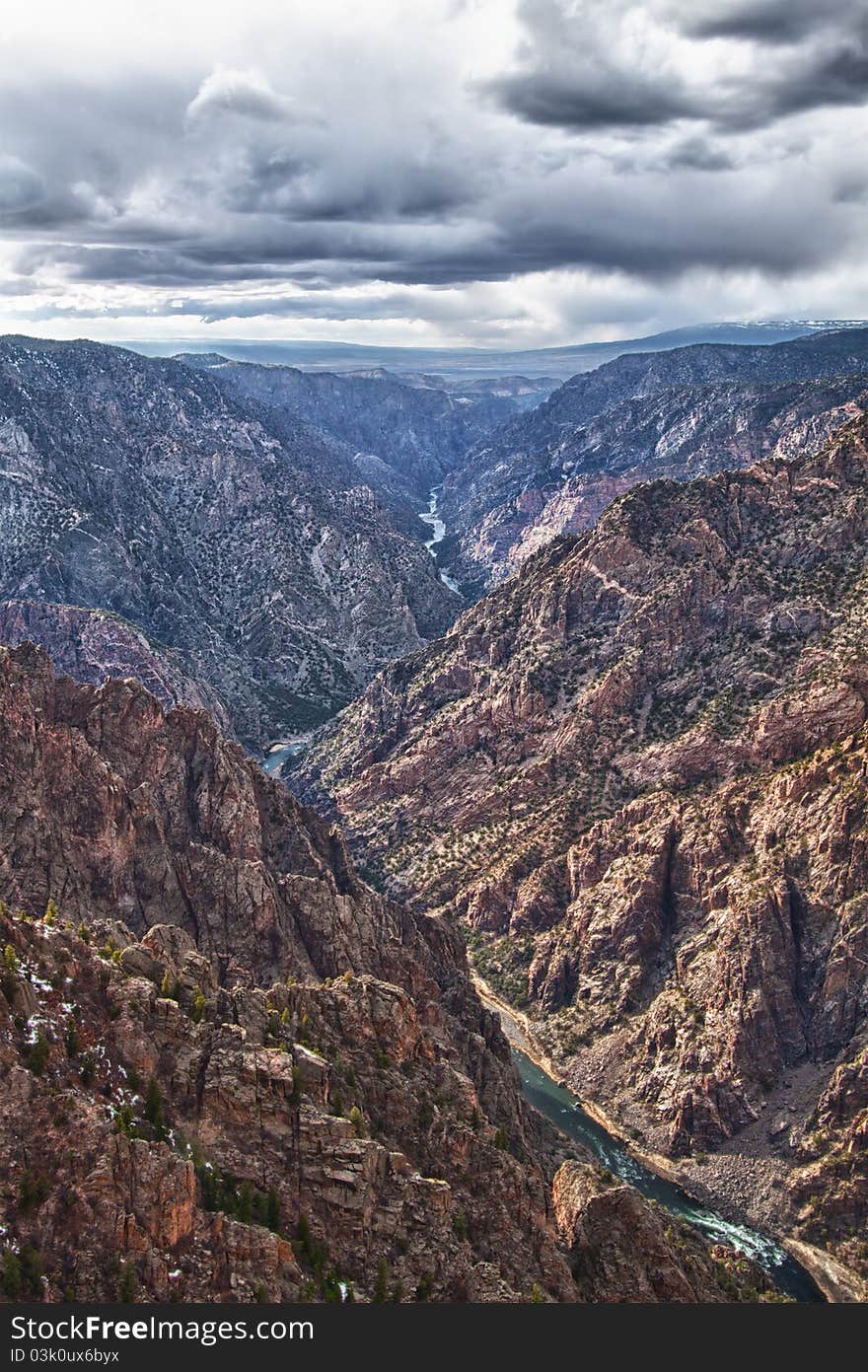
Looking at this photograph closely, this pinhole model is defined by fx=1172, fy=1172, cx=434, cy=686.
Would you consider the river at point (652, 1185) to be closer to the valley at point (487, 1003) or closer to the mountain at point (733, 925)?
the valley at point (487, 1003)

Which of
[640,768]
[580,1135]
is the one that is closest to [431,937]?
[580,1135]

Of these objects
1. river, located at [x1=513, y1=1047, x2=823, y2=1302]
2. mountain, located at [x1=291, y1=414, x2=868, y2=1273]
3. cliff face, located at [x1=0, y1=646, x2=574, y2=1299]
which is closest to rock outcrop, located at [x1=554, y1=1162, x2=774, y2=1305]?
cliff face, located at [x1=0, y1=646, x2=574, y2=1299]

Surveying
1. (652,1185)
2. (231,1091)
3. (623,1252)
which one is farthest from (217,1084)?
(652,1185)

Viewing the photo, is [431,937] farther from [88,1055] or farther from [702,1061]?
[88,1055]

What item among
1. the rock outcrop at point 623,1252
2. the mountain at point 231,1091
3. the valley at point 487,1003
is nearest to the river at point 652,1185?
the valley at point 487,1003

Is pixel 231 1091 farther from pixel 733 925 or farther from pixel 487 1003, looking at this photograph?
pixel 487 1003

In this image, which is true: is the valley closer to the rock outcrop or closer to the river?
the rock outcrop
